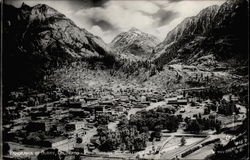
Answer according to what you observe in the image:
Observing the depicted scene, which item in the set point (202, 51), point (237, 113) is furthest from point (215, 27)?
point (237, 113)

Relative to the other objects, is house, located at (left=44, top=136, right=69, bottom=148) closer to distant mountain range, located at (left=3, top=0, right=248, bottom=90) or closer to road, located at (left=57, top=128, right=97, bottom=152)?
road, located at (left=57, top=128, right=97, bottom=152)

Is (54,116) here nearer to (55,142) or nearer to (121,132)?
(55,142)

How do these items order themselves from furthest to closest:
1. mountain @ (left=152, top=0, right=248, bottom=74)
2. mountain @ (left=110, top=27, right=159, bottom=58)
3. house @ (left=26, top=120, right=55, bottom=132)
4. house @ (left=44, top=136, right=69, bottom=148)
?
mountain @ (left=110, top=27, right=159, bottom=58) → mountain @ (left=152, top=0, right=248, bottom=74) → house @ (left=26, top=120, right=55, bottom=132) → house @ (left=44, top=136, right=69, bottom=148)

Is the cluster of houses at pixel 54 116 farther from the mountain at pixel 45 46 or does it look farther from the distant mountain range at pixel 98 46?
the distant mountain range at pixel 98 46

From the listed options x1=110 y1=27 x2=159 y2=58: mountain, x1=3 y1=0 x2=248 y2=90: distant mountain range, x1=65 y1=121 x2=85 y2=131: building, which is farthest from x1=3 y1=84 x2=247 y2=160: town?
x1=110 y1=27 x2=159 y2=58: mountain

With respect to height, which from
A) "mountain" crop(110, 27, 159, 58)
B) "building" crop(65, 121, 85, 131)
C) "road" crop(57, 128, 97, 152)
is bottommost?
"road" crop(57, 128, 97, 152)

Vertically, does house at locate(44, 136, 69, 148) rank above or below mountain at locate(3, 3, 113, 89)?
below

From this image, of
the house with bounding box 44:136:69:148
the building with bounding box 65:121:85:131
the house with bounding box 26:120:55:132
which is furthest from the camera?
the building with bounding box 65:121:85:131
